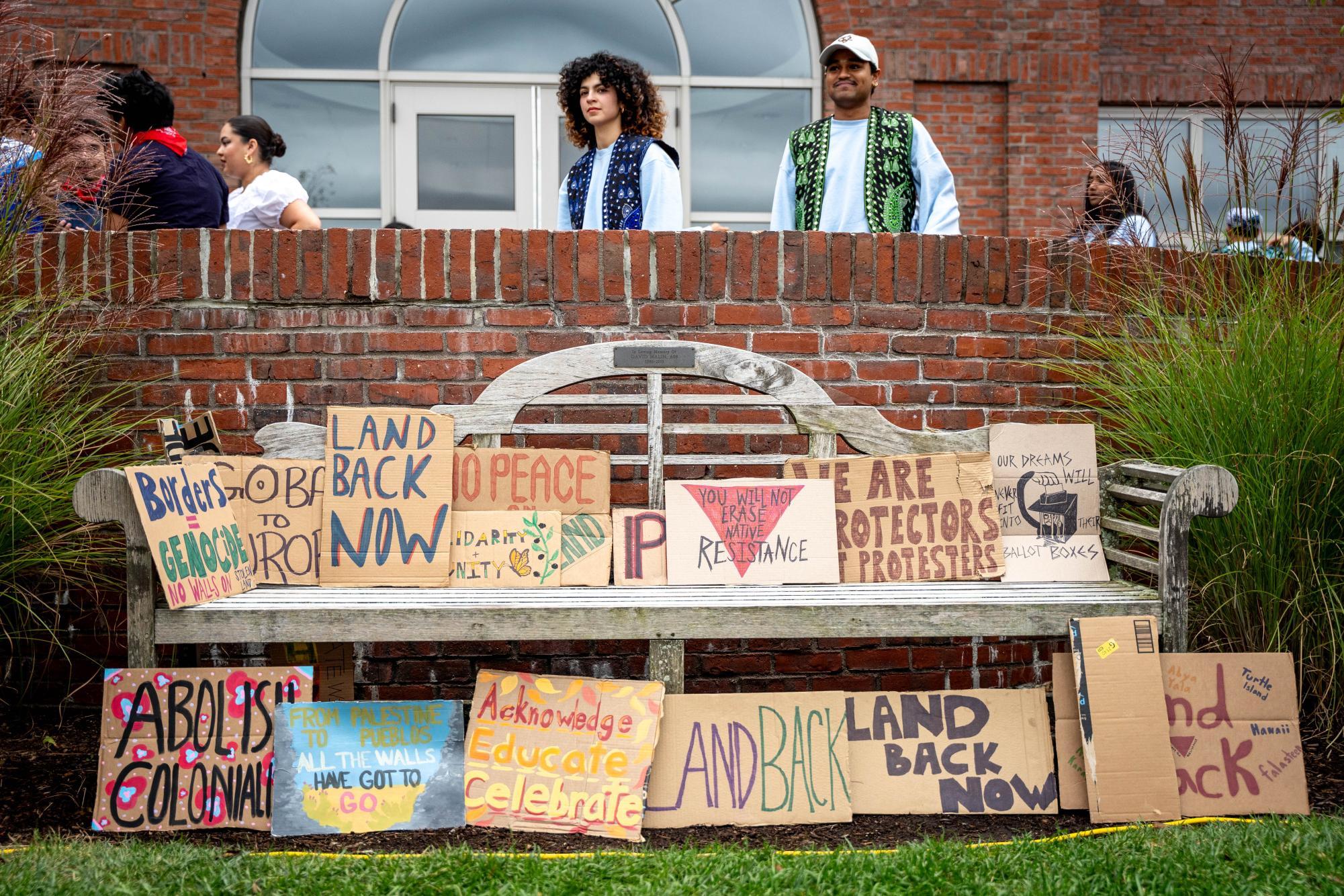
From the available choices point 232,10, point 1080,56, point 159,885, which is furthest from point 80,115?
point 1080,56

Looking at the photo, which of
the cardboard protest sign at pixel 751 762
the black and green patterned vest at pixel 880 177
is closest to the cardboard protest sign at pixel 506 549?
the cardboard protest sign at pixel 751 762

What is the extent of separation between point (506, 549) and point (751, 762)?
32.8 inches

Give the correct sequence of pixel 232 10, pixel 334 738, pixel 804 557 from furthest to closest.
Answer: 1. pixel 232 10
2. pixel 804 557
3. pixel 334 738

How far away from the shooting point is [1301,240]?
10.1 ft

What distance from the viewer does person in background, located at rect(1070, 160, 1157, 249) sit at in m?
3.27

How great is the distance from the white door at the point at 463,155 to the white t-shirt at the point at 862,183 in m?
3.86

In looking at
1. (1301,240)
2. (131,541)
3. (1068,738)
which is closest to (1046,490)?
(1068,738)

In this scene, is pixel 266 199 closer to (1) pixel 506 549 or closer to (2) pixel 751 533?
(1) pixel 506 549

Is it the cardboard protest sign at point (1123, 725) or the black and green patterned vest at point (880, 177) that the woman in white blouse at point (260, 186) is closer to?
the black and green patterned vest at point (880, 177)

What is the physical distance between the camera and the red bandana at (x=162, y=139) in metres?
3.68

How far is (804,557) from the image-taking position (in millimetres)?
2803

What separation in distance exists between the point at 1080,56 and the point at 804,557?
18.7 feet

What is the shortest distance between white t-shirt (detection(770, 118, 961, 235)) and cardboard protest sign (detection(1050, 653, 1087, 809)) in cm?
160

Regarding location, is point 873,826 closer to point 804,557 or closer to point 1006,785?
point 1006,785
